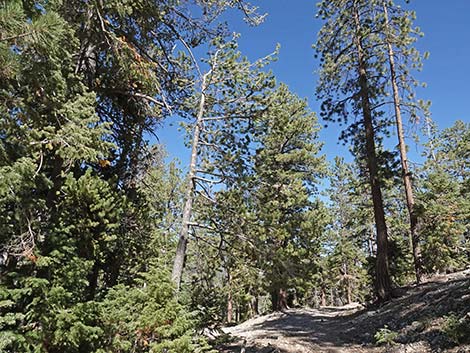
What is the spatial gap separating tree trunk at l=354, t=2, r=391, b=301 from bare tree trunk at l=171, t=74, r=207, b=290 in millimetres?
6111

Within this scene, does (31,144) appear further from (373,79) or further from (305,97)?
(305,97)

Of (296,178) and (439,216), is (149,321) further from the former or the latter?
(296,178)

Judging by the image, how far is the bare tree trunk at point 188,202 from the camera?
7.74 metres

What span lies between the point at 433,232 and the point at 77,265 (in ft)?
42.8

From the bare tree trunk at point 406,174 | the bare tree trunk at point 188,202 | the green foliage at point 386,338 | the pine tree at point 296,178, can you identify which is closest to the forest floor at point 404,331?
the green foliage at point 386,338

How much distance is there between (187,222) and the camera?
8.09m

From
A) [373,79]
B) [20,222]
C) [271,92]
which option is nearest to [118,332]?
[20,222]

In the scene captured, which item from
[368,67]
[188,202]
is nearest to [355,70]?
→ [368,67]

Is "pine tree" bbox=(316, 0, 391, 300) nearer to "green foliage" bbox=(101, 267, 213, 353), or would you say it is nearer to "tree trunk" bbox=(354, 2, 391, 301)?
"tree trunk" bbox=(354, 2, 391, 301)

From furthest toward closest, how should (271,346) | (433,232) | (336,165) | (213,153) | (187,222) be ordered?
(336,165), (433,232), (213,153), (187,222), (271,346)

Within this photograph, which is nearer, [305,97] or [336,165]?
[305,97]

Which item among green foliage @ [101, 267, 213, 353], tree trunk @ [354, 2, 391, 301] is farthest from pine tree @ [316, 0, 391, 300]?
green foliage @ [101, 267, 213, 353]

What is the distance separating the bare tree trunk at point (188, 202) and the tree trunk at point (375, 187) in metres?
6.11

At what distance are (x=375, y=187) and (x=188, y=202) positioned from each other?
260 inches
